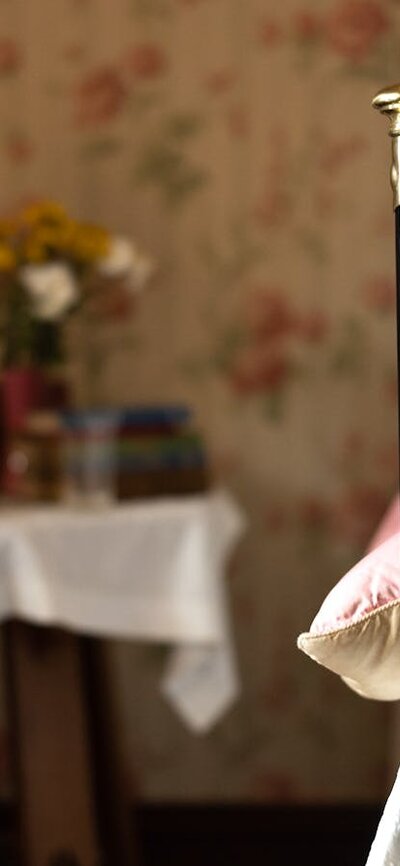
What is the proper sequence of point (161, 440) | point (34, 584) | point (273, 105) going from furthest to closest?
point (273, 105) → point (161, 440) → point (34, 584)

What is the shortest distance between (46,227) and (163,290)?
419 millimetres

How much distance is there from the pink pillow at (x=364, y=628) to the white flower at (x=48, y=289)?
5.06 ft

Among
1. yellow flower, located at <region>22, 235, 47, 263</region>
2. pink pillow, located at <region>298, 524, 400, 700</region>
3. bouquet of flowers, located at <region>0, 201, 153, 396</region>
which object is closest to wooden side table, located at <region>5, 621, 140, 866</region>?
bouquet of flowers, located at <region>0, 201, 153, 396</region>

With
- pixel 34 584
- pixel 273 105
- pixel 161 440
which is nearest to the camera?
pixel 34 584

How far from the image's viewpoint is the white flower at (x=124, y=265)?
267 centimetres

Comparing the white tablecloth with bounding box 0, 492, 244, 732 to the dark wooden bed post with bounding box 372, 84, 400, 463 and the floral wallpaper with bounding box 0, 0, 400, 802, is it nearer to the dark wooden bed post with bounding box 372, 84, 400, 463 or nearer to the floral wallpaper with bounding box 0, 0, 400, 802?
the floral wallpaper with bounding box 0, 0, 400, 802

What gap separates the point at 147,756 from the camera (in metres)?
3.06

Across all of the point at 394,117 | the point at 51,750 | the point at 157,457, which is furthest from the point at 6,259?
→ the point at 394,117

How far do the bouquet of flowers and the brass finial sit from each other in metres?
1.46

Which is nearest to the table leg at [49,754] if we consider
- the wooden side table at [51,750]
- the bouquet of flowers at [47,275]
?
the wooden side table at [51,750]

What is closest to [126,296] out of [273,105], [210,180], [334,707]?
[210,180]

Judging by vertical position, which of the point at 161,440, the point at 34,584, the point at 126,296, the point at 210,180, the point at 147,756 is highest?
the point at 210,180

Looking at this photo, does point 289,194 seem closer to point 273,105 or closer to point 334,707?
point 273,105

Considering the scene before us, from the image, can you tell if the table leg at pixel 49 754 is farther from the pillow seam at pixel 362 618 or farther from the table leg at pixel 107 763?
the pillow seam at pixel 362 618
